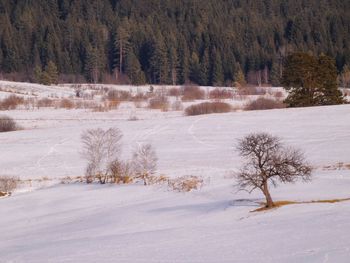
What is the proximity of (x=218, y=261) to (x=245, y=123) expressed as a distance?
3730cm

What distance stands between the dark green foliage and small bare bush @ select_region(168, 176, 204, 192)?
23.7m

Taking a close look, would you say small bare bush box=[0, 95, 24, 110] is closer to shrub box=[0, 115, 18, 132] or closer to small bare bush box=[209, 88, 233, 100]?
shrub box=[0, 115, 18, 132]

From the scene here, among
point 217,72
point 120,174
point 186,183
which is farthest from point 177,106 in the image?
point 186,183

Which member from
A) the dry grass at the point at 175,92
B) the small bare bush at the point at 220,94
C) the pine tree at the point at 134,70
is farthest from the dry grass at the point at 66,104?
the pine tree at the point at 134,70

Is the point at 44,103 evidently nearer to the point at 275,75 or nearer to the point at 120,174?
the point at 120,174

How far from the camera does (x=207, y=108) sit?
2591 inches

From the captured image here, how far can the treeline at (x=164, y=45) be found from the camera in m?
110

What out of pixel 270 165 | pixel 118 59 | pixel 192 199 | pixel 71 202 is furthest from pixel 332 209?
pixel 118 59

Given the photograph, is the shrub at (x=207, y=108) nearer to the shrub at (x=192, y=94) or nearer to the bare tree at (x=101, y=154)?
the shrub at (x=192, y=94)

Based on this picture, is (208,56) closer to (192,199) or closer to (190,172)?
(190,172)

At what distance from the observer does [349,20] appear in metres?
128

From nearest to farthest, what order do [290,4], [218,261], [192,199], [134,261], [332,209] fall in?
[218,261] → [134,261] → [332,209] → [192,199] → [290,4]

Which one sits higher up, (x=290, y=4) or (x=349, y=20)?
(x=290, y=4)

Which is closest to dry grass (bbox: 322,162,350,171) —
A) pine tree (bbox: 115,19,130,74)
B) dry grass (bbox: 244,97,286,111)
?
dry grass (bbox: 244,97,286,111)
